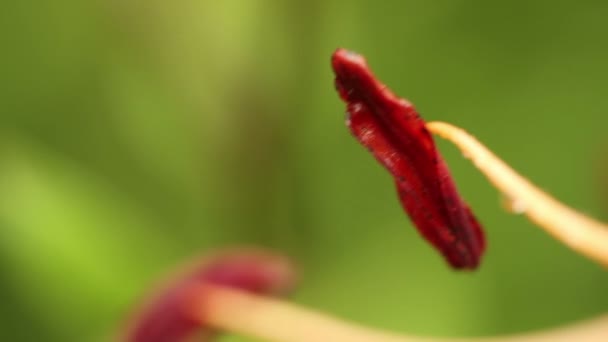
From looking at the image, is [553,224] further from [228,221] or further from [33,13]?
[33,13]

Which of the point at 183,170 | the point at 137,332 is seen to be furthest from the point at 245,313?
the point at 183,170

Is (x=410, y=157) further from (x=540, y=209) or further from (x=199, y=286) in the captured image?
(x=199, y=286)

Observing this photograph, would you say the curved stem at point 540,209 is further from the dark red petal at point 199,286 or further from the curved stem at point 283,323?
the dark red petal at point 199,286

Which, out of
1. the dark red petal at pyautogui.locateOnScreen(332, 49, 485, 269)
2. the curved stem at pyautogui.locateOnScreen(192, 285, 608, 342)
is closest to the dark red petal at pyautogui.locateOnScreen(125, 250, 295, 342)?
the curved stem at pyautogui.locateOnScreen(192, 285, 608, 342)

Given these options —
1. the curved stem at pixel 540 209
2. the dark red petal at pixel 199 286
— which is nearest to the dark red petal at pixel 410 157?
the curved stem at pixel 540 209

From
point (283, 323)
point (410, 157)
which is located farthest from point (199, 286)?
point (410, 157)
